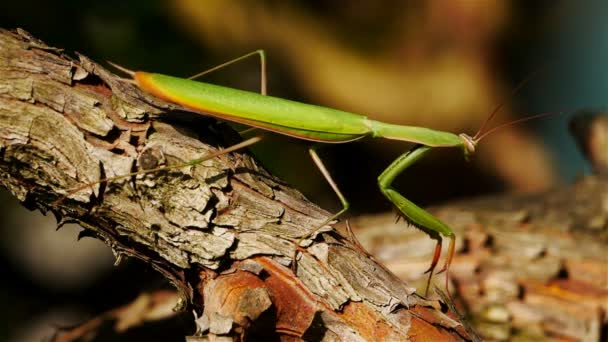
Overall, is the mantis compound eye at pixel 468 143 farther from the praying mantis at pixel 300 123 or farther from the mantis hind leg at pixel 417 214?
the mantis hind leg at pixel 417 214

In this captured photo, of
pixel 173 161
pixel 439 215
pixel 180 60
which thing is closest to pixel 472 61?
pixel 439 215

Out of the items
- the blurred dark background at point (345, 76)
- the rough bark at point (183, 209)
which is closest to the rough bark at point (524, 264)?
the blurred dark background at point (345, 76)

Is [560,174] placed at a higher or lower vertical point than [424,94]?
higher

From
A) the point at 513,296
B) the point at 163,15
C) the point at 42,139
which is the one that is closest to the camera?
the point at 42,139

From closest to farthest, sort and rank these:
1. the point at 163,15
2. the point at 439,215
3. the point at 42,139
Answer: the point at 42,139, the point at 439,215, the point at 163,15

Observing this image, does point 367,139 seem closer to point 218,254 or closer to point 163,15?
point 218,254

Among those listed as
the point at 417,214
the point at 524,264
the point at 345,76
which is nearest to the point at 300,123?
the point at 417,214
